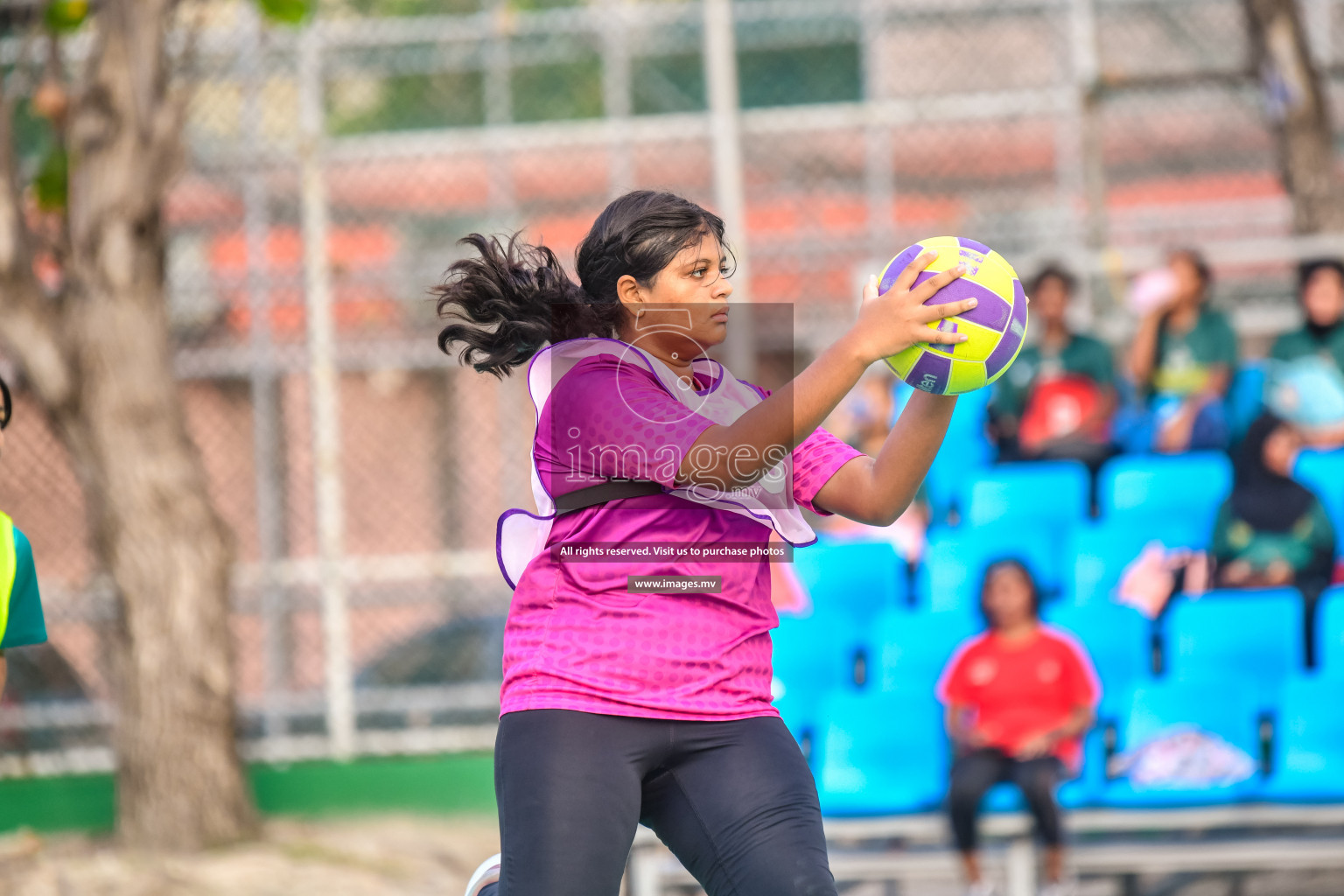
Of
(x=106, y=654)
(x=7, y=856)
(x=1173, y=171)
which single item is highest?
(x=1173, y=171)

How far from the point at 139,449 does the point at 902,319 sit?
5152mm

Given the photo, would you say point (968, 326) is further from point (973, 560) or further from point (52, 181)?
point (52, 181)

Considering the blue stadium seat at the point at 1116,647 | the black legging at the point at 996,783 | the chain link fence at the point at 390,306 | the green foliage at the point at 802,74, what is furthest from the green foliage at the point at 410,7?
the black legging at the point at 996,783

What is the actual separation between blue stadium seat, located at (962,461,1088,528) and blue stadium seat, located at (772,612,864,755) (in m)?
0.99

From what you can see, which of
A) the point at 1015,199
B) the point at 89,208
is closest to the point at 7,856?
the point at 89,208

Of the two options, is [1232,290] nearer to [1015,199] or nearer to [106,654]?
[1015,199]

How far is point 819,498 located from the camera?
2.71 metres

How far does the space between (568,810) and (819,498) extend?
2.53 ft

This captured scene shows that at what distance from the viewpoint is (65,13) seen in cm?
661

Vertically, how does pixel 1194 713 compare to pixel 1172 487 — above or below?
below

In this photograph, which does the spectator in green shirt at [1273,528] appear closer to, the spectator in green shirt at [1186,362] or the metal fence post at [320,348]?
the spectator in green shirt at [1186,362]

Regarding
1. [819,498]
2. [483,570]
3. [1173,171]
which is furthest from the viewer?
[1173,171]

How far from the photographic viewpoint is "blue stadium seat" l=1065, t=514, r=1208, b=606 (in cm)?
645

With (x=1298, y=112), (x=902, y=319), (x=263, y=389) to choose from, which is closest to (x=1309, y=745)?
(x=1298, y=112)
